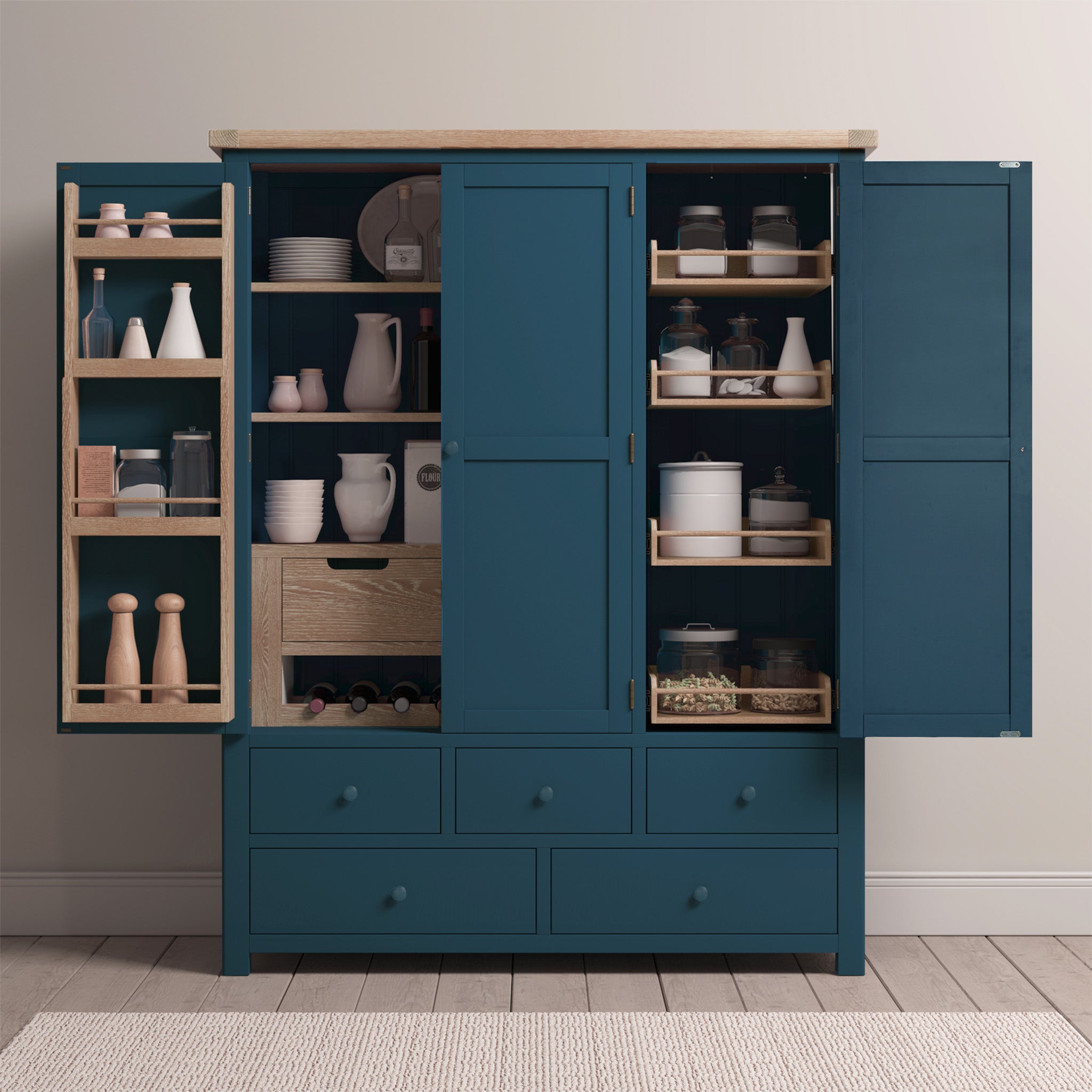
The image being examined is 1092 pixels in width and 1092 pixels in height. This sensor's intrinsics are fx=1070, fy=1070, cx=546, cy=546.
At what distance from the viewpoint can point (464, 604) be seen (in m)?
2.62

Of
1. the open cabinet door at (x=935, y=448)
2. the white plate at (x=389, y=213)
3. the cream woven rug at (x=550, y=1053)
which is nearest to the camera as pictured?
the cream woven rug at (x=550, y=1053)

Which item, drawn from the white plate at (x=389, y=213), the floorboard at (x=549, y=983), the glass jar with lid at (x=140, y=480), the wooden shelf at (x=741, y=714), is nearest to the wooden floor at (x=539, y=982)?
the floorboard at (x=549, y=983)

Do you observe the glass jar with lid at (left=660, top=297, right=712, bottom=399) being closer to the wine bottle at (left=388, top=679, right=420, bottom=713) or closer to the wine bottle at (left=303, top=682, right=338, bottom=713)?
the wine bottle at (left=388, top=679, right=420, bottom=713)

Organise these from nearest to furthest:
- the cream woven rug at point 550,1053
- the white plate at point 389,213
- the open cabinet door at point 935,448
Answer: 1. the cream woven rug at point 550,1053
2. the open cabinet door at point 935,448
3. the white plate at point 389,213

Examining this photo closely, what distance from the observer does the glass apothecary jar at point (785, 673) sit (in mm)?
2703

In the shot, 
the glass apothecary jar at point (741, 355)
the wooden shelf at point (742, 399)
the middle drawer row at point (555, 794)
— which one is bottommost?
the middle drawer row at point (555, 794)

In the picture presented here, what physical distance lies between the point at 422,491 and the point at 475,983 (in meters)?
1.25

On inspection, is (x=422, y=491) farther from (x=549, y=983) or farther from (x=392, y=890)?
(x=549, y=983)

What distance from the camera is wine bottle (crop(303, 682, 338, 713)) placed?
270 cm

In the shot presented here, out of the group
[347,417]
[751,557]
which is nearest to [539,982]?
[751,557]

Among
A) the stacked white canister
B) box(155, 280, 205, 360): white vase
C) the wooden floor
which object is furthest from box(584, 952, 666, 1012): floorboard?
box(155, 280, 205, 360): white vase

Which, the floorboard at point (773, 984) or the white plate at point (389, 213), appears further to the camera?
the white plate at point (389, 213)

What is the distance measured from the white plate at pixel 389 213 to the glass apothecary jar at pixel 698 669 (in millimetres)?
1260

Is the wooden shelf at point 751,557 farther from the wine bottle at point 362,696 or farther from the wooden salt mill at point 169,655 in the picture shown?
the wooden salt mill at point 169,655
